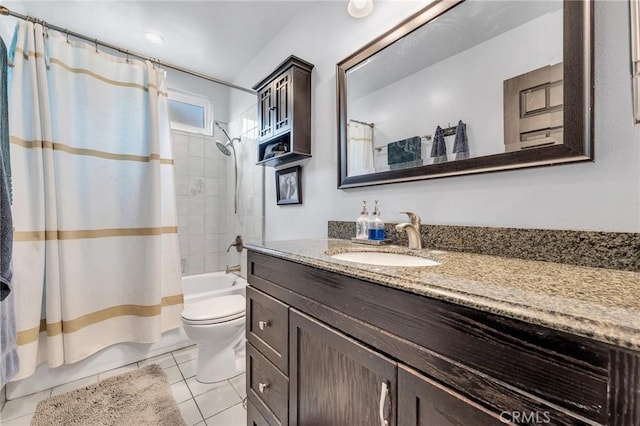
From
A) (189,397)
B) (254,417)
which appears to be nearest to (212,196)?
(189,397)

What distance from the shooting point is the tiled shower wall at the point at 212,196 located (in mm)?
2465

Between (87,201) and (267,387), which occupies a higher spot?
(87,201)

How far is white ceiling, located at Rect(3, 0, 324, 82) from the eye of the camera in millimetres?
1729

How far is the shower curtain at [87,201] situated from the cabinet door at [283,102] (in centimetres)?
84

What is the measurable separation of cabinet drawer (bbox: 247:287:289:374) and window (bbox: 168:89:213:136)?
2282 millimetres

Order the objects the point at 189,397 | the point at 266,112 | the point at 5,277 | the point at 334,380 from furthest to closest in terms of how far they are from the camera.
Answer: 1. the point at 266,112
2. the point at 189,397
3. the point at 5,277
4. the point at 334,380

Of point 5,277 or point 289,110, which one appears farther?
point 289,110

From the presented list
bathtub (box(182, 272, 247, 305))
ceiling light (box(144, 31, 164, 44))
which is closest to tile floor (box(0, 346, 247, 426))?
bathtub (box(182, 272, 247, 305))

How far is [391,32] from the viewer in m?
1.18

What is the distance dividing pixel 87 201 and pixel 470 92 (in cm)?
214

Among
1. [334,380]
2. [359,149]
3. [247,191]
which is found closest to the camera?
[334,380]

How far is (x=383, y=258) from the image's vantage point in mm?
1063

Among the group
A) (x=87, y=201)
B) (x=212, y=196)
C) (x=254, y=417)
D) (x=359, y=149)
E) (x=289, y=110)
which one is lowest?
(x=254, y=417)

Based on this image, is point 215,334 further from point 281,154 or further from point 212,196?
point 212,196
